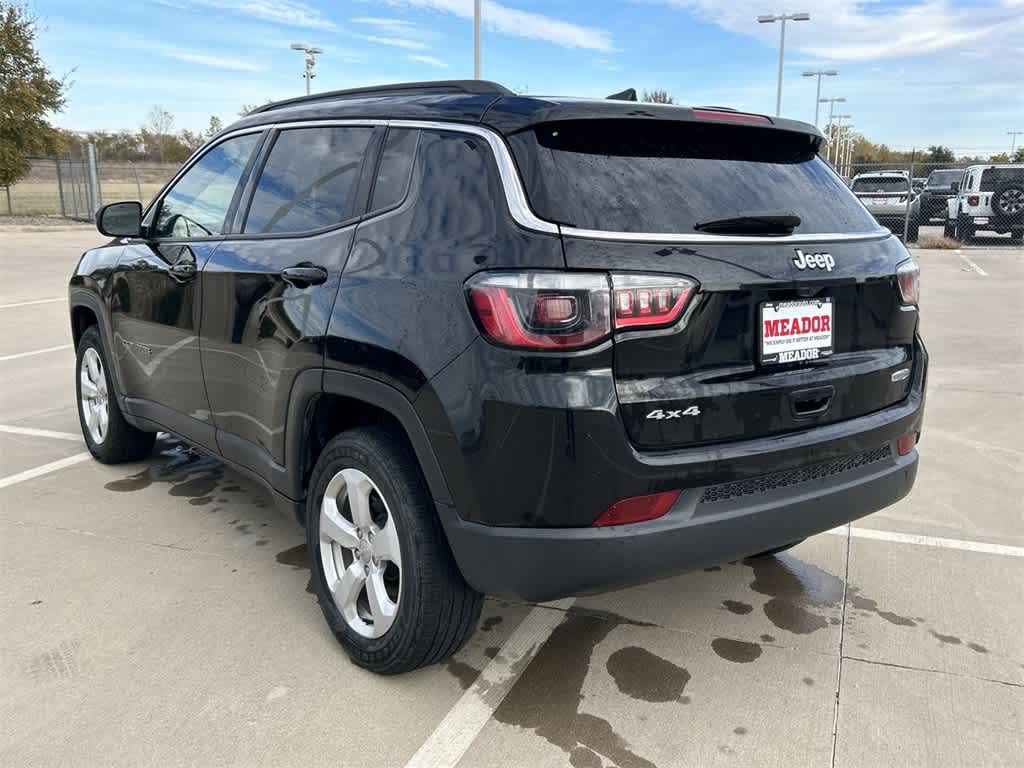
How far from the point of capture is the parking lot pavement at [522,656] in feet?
7.96

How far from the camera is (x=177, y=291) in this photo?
373cm

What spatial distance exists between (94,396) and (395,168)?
9.83ft

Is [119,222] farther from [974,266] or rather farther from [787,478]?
[974,266]

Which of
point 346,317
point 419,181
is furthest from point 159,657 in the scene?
point 419,181

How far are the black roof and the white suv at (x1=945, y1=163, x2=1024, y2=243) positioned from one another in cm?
1995

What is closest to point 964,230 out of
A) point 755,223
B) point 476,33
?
point 476,33

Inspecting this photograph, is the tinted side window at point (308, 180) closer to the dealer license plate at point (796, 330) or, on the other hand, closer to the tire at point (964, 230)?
the dealer license plate at point (796, 330)

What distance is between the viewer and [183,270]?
367 cm

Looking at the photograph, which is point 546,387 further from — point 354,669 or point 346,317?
point 354,669

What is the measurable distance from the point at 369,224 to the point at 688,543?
1.35 metres

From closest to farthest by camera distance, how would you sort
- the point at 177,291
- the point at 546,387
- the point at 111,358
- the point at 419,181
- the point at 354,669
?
the point at 546,387
the point at 419,181
the point at 354,669
the point at 177,291
the point at 111,358

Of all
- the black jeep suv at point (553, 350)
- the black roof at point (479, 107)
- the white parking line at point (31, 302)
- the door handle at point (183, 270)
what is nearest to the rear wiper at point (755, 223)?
the black jeep suv at point (553, 350)

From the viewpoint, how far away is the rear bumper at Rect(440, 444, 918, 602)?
221 centimetres

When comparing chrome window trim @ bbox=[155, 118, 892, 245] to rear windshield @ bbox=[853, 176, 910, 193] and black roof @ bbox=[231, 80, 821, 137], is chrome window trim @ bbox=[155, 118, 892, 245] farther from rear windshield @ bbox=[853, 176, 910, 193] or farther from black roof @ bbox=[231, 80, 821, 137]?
rear windshield @ bbox=[853, 176, 910, 193]
